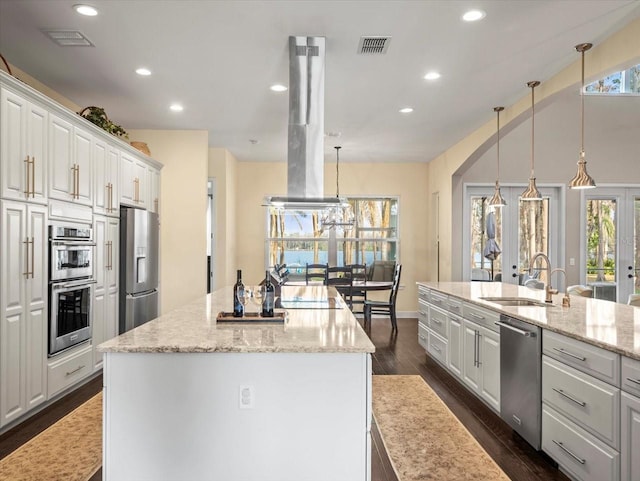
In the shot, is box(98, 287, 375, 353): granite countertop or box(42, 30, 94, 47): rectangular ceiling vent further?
box(42, 30, 94, 47): rectangular ceiling vent

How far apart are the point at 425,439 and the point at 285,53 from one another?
2.96 m

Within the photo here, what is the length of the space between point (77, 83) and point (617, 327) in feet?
15.3

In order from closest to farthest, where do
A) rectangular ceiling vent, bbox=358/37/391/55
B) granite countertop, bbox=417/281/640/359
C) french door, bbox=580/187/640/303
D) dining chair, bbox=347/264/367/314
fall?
granite countertop, bbox=417/281/640/359 < rectangular ceiling vent, bbox=358/37/391/55 < dining chair, bbox=347/264/367/314 < french door, bbox=580/187/640/303

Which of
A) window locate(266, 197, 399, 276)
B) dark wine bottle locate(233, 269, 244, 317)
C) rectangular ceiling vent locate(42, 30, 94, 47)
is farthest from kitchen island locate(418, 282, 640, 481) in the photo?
window locate(266, 197, 399, 276)

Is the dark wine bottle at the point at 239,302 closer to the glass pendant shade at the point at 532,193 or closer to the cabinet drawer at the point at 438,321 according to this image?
Result: the cabinet drawer at the point at 438,321

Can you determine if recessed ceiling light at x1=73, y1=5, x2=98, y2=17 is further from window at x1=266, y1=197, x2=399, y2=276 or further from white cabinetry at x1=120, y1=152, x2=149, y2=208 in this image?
window at x1=266, y1=197, x2=399, y2=276

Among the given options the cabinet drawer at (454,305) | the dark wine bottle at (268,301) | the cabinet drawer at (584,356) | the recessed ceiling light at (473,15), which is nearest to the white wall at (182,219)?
the cabinet drawer at (454,305)

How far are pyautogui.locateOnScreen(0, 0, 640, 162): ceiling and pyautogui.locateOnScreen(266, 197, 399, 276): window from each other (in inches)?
120

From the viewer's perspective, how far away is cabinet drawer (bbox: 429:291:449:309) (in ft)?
15.7

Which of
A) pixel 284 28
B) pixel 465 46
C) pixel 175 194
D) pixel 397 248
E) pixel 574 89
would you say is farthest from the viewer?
pixel 397 248

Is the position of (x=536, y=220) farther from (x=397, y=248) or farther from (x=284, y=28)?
(x=284, y=28)

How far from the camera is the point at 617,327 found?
266 cm

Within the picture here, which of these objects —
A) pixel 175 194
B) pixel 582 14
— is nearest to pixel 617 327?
pixel 582 14

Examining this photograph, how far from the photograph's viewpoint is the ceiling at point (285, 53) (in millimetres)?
3100
